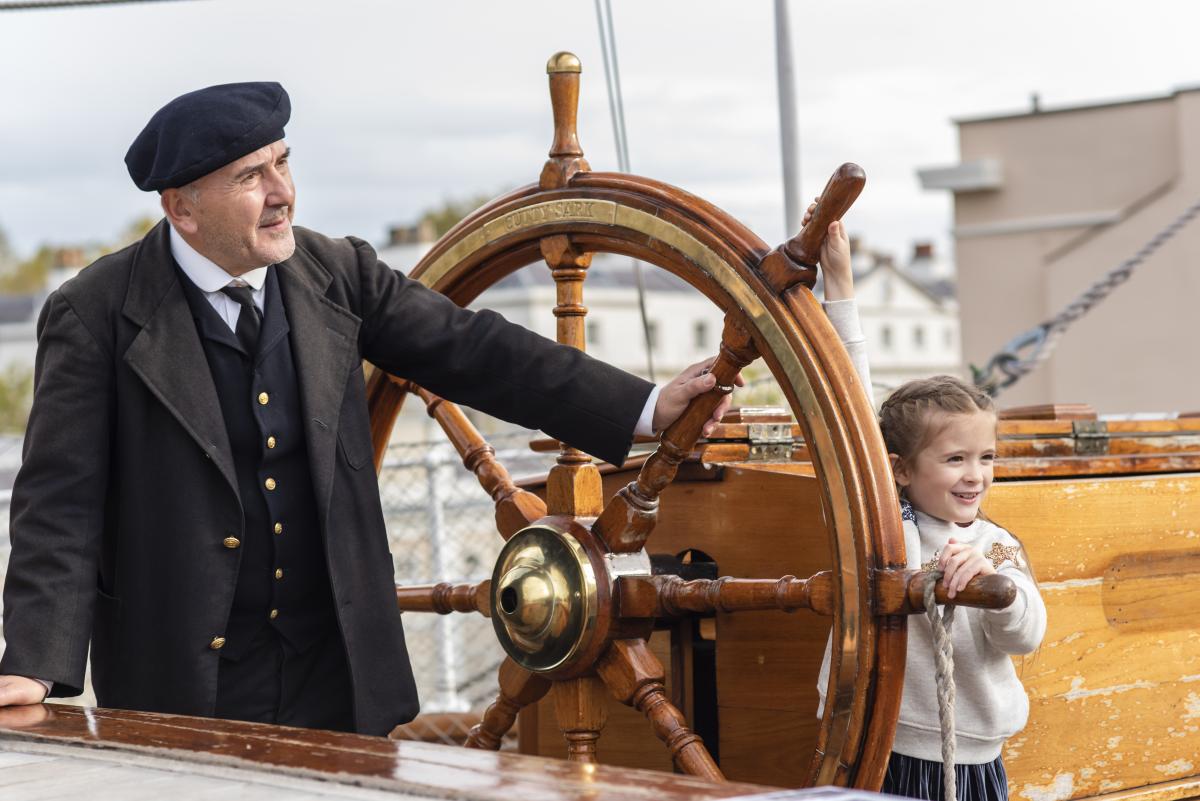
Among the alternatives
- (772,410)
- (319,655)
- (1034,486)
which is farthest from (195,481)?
(1034,486)

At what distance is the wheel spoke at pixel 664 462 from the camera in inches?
83.7

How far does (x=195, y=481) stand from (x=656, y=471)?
0.61m

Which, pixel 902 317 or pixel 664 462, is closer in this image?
pixel 664 462

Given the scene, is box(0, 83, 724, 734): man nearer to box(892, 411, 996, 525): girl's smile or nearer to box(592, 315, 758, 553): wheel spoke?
box(592, 315, 758, 553): wheel spoke

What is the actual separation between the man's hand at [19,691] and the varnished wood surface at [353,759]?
0.30ft

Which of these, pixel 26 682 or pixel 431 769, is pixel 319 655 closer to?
pixel 26 682

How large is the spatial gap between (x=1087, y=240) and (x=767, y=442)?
1059 cm

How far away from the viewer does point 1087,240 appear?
1245cm

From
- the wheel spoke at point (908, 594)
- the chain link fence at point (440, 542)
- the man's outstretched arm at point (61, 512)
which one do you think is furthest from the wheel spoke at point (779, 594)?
the chain link fence at point (440, 542)

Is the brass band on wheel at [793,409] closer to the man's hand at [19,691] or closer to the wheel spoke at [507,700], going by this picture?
the wheel spoke at [507,700]

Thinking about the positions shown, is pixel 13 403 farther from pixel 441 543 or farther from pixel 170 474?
→ pixel 170 474

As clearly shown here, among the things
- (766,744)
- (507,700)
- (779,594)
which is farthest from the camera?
(507,700)

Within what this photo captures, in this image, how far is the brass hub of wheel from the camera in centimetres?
221

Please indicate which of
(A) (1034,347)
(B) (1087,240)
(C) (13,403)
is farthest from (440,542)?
(C) (13,403)
